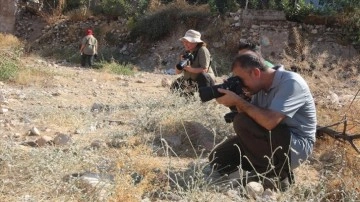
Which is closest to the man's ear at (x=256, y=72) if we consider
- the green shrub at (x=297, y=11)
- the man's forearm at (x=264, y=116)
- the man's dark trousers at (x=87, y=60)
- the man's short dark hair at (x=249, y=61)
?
the man's short dark hair at (x=249, y=61)

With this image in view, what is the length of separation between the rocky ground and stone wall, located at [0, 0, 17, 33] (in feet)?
34.5

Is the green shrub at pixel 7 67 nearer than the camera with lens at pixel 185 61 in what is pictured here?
No

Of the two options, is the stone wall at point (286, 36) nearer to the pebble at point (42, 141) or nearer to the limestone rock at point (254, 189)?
the pebble at point (42, 141)

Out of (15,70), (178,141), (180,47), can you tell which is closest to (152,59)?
(180,47)

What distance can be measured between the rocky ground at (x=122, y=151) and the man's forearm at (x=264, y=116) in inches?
9.6

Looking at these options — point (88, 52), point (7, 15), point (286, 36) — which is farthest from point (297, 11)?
point (7, 15)

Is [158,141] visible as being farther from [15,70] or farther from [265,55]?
[265,55]

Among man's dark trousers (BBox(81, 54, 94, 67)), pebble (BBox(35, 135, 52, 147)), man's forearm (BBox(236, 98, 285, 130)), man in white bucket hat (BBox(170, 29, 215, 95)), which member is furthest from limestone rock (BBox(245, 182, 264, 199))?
man's dark trousers (BBox(81, 54, 94, 67))

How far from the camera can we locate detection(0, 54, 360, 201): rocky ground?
2.25 metres

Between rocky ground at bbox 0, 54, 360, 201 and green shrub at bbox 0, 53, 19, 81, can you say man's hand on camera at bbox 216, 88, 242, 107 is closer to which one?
rocky ground at bbox 0, 54, 360, 201

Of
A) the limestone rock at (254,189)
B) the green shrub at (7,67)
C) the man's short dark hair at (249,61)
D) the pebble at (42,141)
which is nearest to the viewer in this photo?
the limestone rock at (254,189)

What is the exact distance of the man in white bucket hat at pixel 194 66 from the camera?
15.2 feet

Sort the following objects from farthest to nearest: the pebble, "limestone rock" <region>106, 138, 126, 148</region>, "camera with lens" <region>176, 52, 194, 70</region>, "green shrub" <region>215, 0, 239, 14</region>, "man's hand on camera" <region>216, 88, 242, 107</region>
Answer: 1. "green shrub" <region>215, 0, 239, 14</region>
2. "camera with lens" <region>176, 52, 194, 70</region>
3. "limestone rock" <region>106, 138, 126, 148</region>
4. the pebble
5. "man's hand on camera" <region>216, 88, 242, 107</region>

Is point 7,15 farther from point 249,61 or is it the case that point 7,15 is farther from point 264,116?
Result: point 264,116
